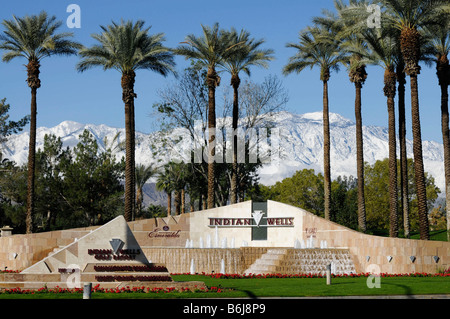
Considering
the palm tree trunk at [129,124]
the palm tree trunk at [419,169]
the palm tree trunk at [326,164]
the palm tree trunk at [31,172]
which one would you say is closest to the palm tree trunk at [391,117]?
the palm tree trunk at [419,169]

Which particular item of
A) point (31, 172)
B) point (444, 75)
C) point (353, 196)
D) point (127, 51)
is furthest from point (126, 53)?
point (353, 196)

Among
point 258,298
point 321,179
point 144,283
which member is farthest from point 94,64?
point 321,179

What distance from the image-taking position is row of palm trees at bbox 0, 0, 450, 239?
124ft

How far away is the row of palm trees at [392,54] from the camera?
34.2 meters

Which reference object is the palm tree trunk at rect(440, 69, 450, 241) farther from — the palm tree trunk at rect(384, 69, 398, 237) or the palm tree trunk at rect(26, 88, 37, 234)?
the palm tree trunk at rect(26, 88, 37, 234)

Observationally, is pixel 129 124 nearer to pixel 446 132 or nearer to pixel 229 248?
pixel 229 248

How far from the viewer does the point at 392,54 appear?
39.9m

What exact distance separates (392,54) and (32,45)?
23.2 m

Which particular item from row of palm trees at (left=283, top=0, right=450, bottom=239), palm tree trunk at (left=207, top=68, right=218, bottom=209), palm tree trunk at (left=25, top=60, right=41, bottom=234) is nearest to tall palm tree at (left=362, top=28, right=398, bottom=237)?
row of palm trees at (left=283, top=0, right=450, bottom=239)

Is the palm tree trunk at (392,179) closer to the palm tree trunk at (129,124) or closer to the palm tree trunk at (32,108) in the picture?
the palm tree trunk at (129,124)

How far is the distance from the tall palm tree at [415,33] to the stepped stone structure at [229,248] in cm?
311
